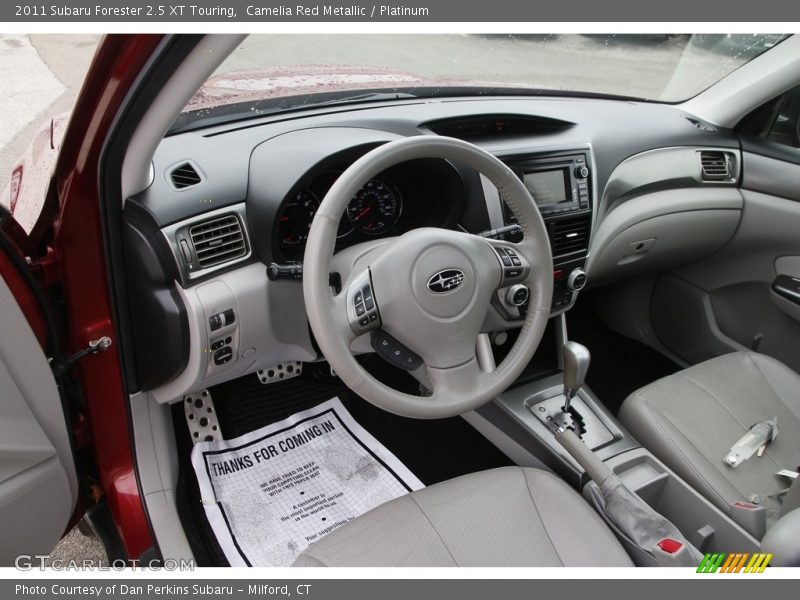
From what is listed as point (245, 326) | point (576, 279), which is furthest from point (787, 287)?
point (245, 326)

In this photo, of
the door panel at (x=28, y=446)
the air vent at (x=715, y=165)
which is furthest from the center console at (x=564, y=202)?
the door panel at (x=28, y=446)

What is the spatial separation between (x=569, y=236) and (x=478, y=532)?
3.07ft

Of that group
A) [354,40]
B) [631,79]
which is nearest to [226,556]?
[354,40]

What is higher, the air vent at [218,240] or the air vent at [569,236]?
the air vent at [218,240]

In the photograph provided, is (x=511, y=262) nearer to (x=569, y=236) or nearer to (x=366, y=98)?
(x=569, y=236)

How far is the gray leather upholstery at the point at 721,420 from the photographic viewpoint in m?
1.61

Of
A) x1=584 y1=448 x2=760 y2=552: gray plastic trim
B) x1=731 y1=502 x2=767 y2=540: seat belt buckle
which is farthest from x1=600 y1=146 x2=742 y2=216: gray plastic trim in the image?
x1=731 y1=502 x2=767 y2=540: seat belt buckle

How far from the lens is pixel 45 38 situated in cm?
119

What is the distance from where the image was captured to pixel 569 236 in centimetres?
187

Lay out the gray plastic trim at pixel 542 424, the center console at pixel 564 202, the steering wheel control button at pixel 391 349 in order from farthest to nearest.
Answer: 1. the center console at pixel 564 202
2. the gray plastic trim at pixel 542 424
3. the steering wheel control button at pixel 391 349

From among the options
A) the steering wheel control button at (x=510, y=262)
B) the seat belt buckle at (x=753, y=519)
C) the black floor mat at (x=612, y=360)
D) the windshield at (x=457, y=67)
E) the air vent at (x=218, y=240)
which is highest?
the windshield at (x=457, y=67)

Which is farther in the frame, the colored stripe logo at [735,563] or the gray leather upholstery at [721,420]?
the gray leather upholstery at [721,420]

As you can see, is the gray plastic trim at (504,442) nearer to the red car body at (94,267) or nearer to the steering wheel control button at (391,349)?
the steering wheel control button at (391,349)

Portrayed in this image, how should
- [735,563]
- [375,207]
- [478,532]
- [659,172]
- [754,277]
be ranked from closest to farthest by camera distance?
[478,532] → [735,563] → [375,207] → [659,172] → [754,277]
